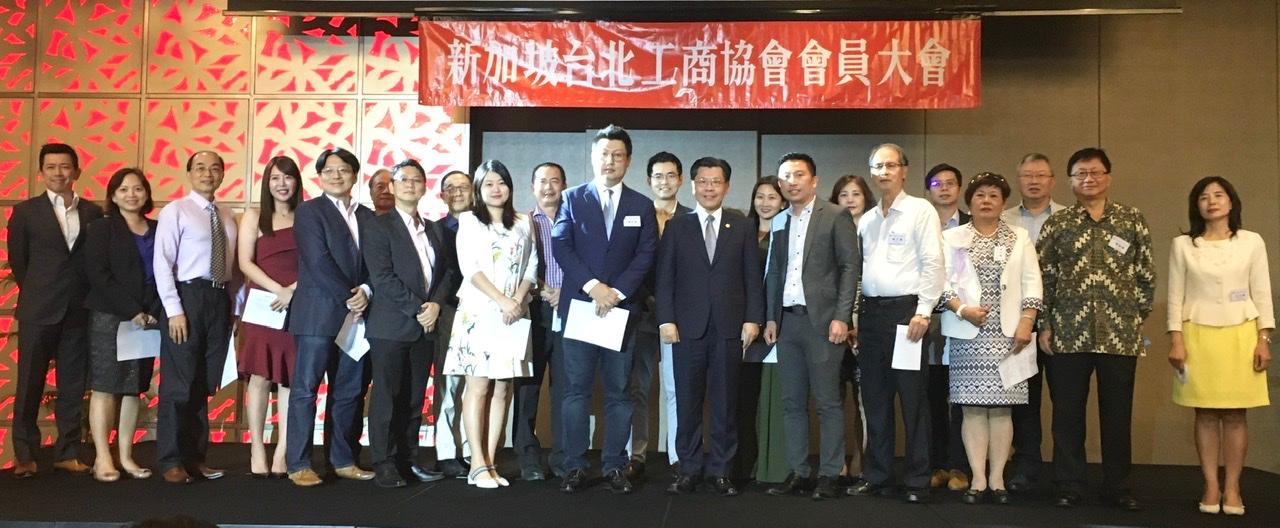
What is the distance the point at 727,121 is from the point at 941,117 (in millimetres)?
1290

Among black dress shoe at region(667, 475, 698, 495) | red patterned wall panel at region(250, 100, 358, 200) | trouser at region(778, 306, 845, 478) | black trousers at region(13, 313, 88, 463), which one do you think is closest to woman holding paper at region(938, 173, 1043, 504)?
trouser at region(778, 306, 845, 478)

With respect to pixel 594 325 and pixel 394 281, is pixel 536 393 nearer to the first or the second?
pixel 594 325

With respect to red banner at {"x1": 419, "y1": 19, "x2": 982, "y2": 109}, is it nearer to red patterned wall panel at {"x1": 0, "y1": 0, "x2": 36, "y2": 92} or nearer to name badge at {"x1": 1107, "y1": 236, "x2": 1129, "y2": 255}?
name badge at {"x1": 1107, "y1": 236, "x2": 1129, "y2": 255}

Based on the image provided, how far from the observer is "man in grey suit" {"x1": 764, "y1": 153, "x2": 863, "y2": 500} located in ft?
13.4

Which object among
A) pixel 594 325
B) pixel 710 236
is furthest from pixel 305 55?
pixel 710 236

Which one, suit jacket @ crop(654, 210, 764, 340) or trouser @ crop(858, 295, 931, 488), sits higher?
suit jacket @ crop(654, 210, 764, 340)

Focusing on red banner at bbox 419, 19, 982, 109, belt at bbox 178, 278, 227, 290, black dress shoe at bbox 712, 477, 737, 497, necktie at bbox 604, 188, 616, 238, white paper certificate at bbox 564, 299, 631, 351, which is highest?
red banner at bbox 419, 19, 982, 109

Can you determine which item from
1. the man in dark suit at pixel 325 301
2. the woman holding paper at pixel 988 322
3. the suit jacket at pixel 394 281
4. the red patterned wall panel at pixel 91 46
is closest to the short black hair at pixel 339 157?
the man in dark suit at pixel 325 301

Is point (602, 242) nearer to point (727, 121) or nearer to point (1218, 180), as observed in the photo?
point (727, 121)

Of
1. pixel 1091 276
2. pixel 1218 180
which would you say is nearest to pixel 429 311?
pixel 1091 276

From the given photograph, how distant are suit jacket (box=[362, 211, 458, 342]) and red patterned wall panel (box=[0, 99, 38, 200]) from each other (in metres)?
3.02

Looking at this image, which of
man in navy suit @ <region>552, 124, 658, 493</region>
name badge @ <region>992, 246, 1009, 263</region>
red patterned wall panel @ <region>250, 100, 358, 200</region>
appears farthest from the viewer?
red patterned wall panel @ <region>250, 100, 358, 200</region>

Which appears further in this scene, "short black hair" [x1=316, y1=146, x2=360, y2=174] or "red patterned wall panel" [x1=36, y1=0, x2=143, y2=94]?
"red patterned wall panel" [x1=36, y1=0, x2=143, y2=94]

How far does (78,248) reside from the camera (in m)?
4.50
